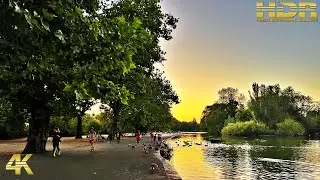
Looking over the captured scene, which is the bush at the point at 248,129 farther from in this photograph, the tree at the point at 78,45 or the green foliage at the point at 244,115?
the tree at the point at 78,45

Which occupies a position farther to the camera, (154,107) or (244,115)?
(244,115)

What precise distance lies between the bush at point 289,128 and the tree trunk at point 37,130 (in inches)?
4270

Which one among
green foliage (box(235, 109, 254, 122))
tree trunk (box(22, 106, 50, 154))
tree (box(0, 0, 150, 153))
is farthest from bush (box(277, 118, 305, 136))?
tree (box(0, 0, 150, 153))

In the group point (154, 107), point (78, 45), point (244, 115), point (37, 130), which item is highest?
point (244, 115)

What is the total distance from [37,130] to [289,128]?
110554 mm

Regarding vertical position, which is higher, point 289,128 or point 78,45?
point 289,128

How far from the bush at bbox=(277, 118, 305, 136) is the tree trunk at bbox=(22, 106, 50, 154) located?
108463 mm

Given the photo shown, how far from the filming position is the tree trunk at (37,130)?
2958 centimetres

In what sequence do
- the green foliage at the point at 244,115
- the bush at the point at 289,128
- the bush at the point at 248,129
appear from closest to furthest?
1. the bush at the point at 248,129
2. the bush at the point at 289,128
3. the green foliage at the point at 244,115

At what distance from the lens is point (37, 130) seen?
1182 inches

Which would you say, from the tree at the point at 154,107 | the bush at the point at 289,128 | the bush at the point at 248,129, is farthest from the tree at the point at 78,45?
the bush at the point at 289,128

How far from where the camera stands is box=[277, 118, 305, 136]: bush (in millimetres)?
128625

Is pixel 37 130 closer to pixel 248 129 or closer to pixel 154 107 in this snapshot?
pixel 154 107

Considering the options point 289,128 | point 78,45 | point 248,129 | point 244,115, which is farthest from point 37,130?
point 244,115
